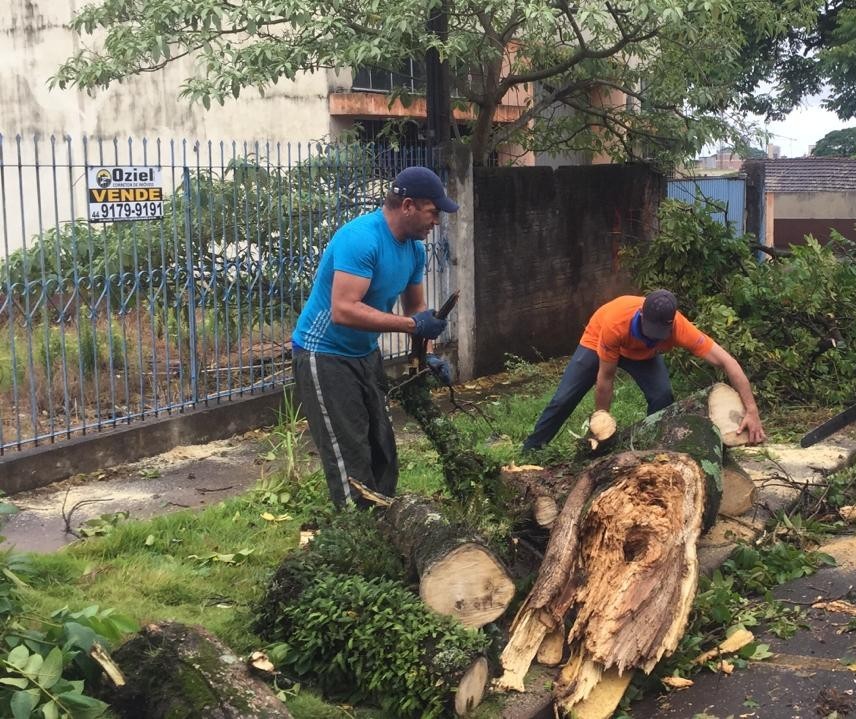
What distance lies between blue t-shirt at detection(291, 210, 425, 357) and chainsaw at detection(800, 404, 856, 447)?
12.4ft

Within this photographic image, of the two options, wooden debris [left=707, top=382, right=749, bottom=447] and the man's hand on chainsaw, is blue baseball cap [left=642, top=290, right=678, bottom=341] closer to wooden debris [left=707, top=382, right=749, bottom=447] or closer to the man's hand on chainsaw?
wooden debris [left=707, top=382, right=749, bottom=447]

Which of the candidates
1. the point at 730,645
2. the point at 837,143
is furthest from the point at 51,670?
the point at 837,143

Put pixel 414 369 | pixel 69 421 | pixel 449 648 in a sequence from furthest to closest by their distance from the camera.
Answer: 1. pixel 69 421
2. pixel 414 369
3. pixel 449 648

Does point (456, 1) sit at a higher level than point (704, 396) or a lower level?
higher

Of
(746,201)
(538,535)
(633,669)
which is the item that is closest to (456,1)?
(538,535)

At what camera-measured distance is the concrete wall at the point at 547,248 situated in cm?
1051

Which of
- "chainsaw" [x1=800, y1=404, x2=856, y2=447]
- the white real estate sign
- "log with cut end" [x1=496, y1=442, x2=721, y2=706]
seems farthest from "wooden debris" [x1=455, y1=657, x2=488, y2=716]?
"chainsaw" [x1=800, y1=404, x2=856, y2=447]

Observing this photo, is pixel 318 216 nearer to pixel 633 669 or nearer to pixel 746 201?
pixel 633 669

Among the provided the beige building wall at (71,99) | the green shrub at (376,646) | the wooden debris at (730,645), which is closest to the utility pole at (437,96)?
the beige building wall at (71,99)

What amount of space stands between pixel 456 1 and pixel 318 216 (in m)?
2.07

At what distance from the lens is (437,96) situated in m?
9.85

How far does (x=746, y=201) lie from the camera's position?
1811 cm

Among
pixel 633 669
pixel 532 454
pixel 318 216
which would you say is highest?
pixel 318 216

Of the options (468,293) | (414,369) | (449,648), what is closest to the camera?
(449,648)
